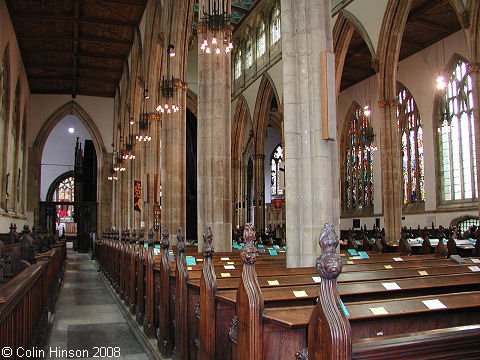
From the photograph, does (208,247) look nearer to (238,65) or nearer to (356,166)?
(238,65)

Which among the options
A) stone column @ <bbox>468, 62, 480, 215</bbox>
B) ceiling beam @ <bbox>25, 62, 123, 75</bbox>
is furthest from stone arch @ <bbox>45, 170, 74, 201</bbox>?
stone column @ <bbox>468, 62, 480, 215</bbox>

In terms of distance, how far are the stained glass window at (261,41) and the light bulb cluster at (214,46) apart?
12.0 m

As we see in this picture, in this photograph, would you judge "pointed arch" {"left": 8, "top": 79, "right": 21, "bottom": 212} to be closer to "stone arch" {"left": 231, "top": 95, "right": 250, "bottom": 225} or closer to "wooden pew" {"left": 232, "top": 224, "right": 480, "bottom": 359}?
"stone arch" {"left": 231, "top": 95, "right": 250, "bottom": 225}

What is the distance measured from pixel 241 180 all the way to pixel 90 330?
24409 millimetres

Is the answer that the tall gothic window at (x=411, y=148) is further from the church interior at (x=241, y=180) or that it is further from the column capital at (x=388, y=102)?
the column capital at (x=388, y=102)

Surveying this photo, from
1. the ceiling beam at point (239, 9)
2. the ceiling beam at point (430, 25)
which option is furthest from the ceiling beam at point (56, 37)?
the ceiling beam at point (430, 25)

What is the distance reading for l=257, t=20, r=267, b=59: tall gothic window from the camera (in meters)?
23.1

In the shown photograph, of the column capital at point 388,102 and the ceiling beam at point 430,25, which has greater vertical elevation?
the ceiling beam at point 430,25

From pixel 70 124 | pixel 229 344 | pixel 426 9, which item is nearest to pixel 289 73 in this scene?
pixel 229 344

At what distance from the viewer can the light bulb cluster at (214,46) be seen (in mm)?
11008

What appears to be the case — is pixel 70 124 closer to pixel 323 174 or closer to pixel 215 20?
pixel 215 20

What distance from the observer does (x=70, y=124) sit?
117 ft

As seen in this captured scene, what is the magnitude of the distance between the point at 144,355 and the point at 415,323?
12.2 ft

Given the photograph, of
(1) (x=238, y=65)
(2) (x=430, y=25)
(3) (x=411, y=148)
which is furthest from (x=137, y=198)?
(2) (x=430, y=25)
